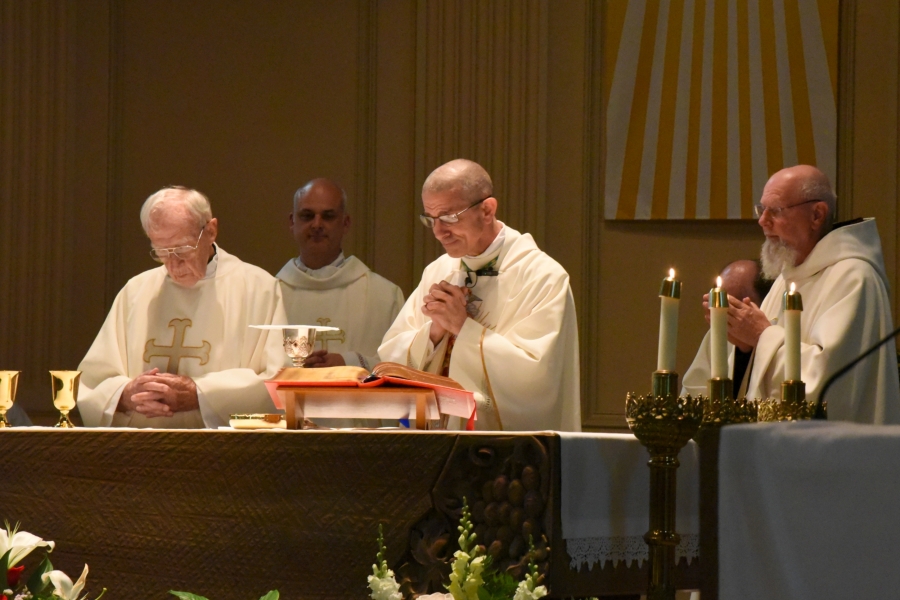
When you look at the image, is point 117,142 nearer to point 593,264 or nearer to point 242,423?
point 593,264

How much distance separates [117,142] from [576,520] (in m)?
5.38

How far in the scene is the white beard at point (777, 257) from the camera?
15.6 ft

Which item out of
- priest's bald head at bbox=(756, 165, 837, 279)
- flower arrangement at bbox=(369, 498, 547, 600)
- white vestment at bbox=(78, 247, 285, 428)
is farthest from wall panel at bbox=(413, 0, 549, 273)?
flower arrangement at bbox=(369, 498, 547, 600)

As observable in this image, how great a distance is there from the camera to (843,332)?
4371mm

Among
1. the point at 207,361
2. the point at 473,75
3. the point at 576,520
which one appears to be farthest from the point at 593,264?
the point at 576,520

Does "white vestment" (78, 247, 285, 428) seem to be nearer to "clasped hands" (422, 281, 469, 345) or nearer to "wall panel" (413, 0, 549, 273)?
"clasped hands" (422, 281, 469, 345)

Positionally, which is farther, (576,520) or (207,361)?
(207,361)

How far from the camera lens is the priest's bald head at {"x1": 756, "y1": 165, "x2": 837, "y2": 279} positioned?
15.6ft

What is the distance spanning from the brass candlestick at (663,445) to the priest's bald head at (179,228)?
8.74ft

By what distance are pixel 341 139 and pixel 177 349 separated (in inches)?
110

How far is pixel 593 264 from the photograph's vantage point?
22.7ft

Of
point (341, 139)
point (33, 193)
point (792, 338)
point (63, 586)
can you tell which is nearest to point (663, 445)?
→ point (792, 338)

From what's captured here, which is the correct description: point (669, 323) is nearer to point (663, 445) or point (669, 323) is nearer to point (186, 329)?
point (663, 445)

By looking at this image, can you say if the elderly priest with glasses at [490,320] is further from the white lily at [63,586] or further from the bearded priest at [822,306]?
the white lily at [63,586]
